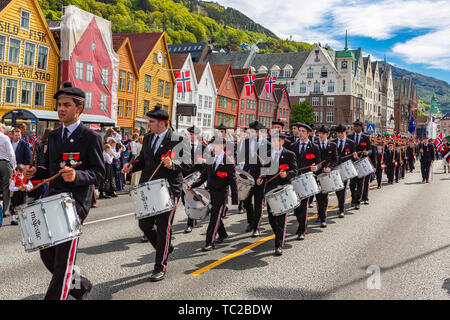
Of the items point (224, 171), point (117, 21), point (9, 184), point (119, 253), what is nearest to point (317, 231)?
point (224, 171)

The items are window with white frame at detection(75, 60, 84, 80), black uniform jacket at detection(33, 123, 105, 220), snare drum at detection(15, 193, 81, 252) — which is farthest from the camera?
window with white frame at detection(75, 60, 84, 80)

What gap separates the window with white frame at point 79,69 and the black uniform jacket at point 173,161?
97.8ft

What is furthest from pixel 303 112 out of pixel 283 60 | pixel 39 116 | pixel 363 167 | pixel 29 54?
pixel 363 167

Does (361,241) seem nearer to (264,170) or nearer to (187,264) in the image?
(264,170)

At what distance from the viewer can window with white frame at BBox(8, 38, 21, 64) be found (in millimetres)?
28886

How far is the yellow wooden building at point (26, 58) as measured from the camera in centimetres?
2848

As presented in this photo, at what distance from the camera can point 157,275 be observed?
5543mm

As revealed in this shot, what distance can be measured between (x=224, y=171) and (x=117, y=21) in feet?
412

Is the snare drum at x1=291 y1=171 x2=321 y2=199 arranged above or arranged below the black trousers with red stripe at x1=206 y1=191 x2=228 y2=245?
above

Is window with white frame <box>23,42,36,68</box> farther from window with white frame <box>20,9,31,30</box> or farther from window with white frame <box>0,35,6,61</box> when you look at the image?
window with white frame <box>0,35,6,61</box>

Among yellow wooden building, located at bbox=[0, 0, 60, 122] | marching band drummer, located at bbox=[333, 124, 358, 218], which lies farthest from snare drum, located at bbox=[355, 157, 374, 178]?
yellow wooden building, located at bbox=[0, 0, 60, 122]

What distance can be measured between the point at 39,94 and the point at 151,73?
1385 centimetres

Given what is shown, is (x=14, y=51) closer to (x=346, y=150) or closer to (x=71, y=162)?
(x=346, y=150)

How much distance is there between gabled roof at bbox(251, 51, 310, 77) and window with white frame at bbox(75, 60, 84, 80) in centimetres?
5717
